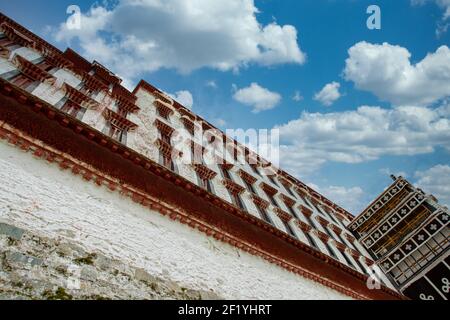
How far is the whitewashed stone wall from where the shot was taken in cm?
602

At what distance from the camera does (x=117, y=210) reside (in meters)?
7.48

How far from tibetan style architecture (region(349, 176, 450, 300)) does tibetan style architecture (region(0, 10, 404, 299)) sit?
11.2ft

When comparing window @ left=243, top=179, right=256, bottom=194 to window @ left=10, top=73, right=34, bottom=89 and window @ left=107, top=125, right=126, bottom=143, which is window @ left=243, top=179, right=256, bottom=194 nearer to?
window @ left=107, top=125, right=126, bottom=143

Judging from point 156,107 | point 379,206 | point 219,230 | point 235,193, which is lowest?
point 219,230

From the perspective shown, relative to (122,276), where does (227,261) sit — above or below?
above

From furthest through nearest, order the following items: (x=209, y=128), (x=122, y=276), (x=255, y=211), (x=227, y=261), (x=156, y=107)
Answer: (x=209, y=128)
(x=156, y=107)
(x=255, y=211)
(x=227, y=261)
(x=122, y=276)

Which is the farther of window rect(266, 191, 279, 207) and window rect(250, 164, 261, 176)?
window rect(250, 164, 261, 176)

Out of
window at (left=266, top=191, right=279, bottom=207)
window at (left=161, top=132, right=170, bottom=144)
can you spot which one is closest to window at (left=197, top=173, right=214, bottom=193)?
window at (left=161, top=132, right=170, bottom=144)

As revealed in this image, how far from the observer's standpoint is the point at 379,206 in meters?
22.5

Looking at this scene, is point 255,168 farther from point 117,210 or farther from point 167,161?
point 117,210

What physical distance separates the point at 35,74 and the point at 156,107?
6.67 metres

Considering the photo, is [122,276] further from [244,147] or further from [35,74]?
[244,147]
